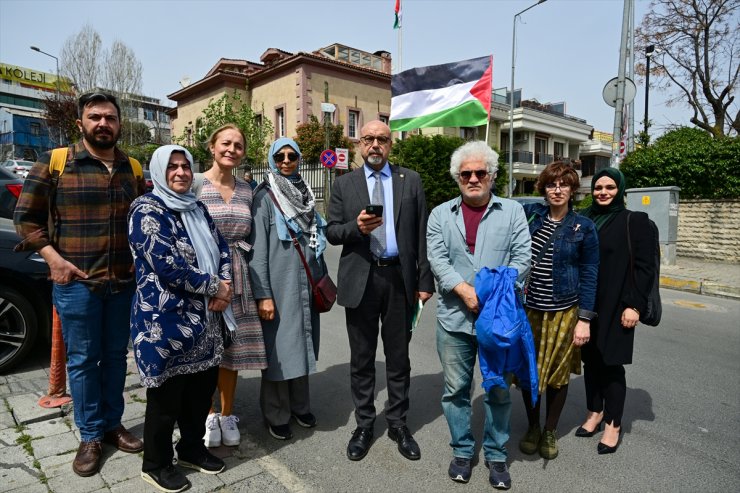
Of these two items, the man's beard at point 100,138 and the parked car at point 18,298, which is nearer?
the man's beard at point 100,138

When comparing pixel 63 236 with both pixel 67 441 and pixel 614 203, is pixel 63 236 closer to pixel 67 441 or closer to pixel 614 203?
pixel 67 441

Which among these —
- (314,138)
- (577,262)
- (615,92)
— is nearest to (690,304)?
(615,92)

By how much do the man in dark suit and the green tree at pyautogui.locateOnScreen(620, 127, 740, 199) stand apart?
11716mm

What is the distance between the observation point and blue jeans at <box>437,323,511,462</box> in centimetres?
284

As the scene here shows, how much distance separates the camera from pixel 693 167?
39.4 ft

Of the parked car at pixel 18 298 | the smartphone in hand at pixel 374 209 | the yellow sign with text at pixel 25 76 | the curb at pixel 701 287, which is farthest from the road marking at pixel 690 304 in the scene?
the yellow sign with text at pixel 25 76

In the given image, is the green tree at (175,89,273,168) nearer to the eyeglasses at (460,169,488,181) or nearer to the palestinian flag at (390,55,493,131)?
the palestinian flag at (390,55,493,131)

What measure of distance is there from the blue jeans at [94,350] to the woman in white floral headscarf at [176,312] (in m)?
0.54

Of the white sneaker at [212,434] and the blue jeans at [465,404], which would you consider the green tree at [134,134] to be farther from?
the blue jeans at [465,404]

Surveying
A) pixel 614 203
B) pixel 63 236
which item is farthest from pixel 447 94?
pixel 63 236

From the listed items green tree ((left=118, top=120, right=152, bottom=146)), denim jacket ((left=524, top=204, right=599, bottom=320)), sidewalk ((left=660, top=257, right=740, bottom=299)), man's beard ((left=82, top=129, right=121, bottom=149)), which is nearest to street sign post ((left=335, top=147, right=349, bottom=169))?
sidewalk ((left=660, top=257, right=740, bottom=299))

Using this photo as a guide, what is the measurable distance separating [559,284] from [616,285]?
442mm

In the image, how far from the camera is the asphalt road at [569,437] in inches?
112

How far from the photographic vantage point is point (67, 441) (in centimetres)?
314
